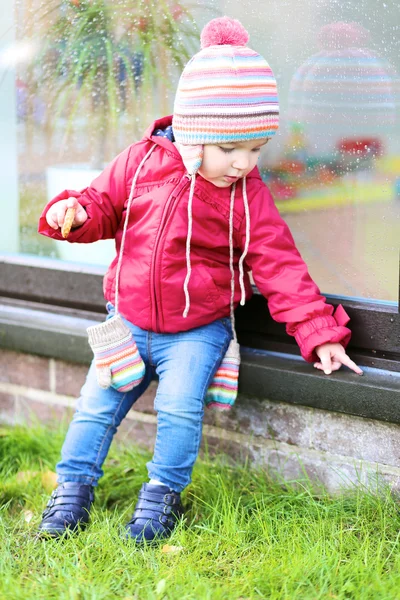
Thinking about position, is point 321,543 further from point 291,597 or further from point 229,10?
point 229,10

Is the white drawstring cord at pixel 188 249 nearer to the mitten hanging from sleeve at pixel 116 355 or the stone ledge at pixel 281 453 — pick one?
the mitten hanging from sleeve at pixel 116 355

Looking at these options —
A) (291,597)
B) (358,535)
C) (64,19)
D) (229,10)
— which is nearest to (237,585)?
(291,597)

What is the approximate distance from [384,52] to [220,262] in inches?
30.0

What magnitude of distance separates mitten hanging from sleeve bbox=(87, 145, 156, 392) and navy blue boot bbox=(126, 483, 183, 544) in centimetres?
30

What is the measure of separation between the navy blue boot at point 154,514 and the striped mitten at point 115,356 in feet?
0.99

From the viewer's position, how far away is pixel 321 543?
2.16 metres

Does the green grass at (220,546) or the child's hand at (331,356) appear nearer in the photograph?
the green grass at (220,546)

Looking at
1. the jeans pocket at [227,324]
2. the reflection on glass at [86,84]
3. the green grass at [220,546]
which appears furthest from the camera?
the reflection on glass at [86,84]

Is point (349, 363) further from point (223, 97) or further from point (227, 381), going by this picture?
point (223, 97)

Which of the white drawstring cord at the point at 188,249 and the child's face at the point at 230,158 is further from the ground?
the child's face at the point at 230,158

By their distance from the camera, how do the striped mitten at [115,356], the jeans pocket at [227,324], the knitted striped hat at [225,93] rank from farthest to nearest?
the jeans pocket at [227,324] → the striped mitten at [115,356] → the knitted striped hat at [225,93]

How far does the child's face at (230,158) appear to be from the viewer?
7.28ft

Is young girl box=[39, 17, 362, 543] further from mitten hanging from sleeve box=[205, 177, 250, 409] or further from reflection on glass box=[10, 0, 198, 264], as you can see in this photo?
reflection on glass box=[10, 0, 198, 264]

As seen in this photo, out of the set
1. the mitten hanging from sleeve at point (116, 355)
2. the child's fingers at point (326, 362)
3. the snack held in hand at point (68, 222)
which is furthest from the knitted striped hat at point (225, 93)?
the child's fingers at point (326, 362)
